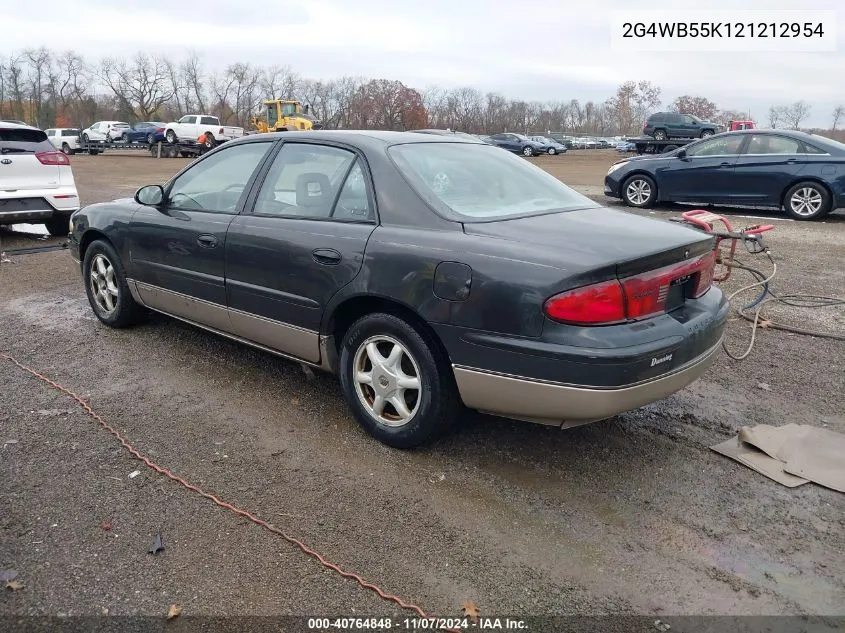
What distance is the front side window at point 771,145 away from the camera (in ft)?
36.7

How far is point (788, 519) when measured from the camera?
2943mm

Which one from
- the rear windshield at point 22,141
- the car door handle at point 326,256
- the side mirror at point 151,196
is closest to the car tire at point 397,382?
the car door handle at point 326,256

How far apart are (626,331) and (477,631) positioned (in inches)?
52.3

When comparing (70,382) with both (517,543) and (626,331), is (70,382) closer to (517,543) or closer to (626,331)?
(517,543)

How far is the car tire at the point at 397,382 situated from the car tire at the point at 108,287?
241cm

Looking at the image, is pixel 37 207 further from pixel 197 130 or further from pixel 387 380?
pixel 197 130

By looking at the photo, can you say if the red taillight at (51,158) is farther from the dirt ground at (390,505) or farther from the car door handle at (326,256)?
the car door handle at (326,256)

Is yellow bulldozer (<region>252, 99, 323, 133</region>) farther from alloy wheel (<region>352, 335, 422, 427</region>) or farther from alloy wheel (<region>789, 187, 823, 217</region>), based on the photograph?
alloy wheel (<region>352, 335, 422, 427</region>)

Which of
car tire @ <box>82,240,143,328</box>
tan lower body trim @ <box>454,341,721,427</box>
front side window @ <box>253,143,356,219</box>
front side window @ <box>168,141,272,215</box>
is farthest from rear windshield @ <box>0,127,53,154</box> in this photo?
tan lower body trim @ <box>454,341,721,427</box>

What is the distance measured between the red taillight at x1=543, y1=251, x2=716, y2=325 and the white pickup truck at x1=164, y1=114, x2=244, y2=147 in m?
35.9

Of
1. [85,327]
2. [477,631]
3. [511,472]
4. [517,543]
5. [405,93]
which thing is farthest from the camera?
[405,93]

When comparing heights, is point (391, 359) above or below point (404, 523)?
above

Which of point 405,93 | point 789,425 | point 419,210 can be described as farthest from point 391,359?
point 405,93

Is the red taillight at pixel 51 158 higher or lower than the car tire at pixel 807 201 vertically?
higher
